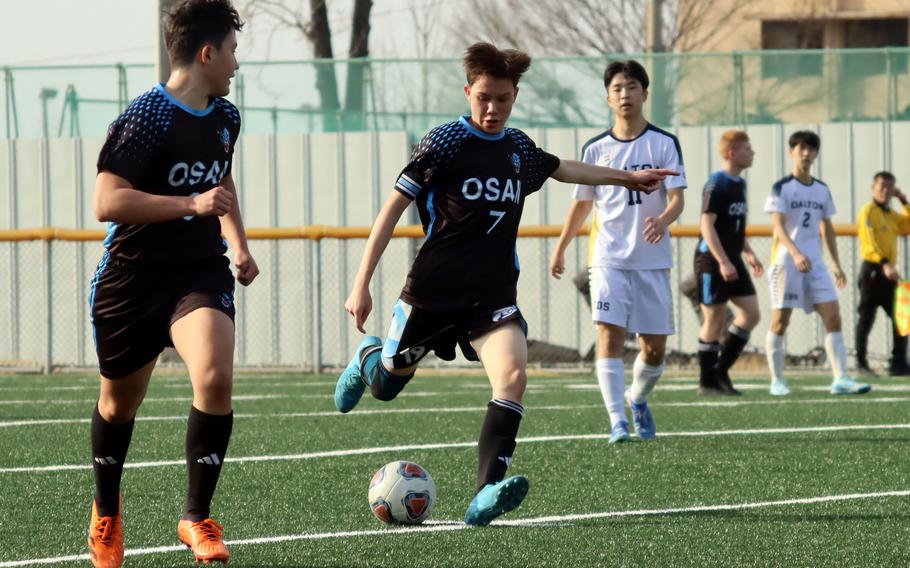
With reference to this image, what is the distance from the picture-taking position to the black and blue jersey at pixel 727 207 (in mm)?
12067

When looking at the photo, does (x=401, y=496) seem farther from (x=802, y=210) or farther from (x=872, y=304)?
(x=872, y=304)

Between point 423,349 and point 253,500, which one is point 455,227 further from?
point 253,500

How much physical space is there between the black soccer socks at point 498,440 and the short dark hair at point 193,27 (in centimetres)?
181

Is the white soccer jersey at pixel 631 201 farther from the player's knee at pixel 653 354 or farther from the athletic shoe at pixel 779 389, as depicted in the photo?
the athletic shoe at pixel 779 389

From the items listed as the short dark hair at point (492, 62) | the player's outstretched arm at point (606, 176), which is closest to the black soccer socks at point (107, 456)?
the short dark hair at point (492, 62)

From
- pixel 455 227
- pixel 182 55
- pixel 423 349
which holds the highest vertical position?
pixel 182 55

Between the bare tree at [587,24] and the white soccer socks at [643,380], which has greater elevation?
the bare tree at [587,24]

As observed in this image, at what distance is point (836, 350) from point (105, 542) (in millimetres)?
8923

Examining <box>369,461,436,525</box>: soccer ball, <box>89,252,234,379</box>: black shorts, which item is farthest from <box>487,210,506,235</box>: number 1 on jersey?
<box>89,252,234,379</box>: black shorts

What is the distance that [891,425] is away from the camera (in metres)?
9.88

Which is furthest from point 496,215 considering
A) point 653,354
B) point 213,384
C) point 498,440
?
point 653,354

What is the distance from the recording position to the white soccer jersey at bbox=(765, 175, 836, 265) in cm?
1277

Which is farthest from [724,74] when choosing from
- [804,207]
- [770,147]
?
[804,207]

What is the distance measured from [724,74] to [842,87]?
4.86 feet
